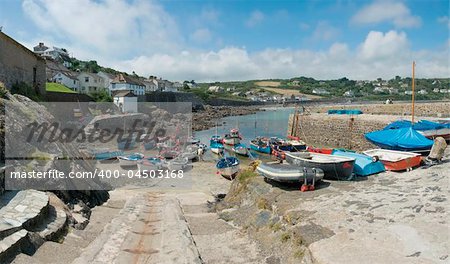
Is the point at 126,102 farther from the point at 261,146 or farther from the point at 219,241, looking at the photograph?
the point at 219,241

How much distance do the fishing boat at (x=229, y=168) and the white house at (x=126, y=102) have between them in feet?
138

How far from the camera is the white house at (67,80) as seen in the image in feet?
219

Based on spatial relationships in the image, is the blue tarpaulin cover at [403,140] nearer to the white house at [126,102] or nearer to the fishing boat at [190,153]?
the fishing boat at [190,153]

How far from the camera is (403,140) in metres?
19.4

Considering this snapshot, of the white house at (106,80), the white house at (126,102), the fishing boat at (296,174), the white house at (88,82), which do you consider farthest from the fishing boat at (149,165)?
the white house at (106,80)

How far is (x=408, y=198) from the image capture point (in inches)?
444

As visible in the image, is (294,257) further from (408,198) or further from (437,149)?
(437,149)

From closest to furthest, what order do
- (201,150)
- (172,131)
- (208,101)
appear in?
(201,150) → (172,131) → (208,101)

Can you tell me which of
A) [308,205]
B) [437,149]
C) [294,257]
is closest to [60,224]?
[294,257]

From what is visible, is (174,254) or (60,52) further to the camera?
(60,52)

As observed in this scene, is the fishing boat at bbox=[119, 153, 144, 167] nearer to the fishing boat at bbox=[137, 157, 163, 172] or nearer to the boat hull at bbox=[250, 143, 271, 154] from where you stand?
the fishing boat at bbox=[137, 157, 163, 172]

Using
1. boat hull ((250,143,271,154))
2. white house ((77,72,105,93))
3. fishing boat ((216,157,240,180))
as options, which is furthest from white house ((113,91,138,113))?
fishing boat ((216,157,240,180))

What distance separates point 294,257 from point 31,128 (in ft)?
42.6

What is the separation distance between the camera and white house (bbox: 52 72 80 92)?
219 ft
